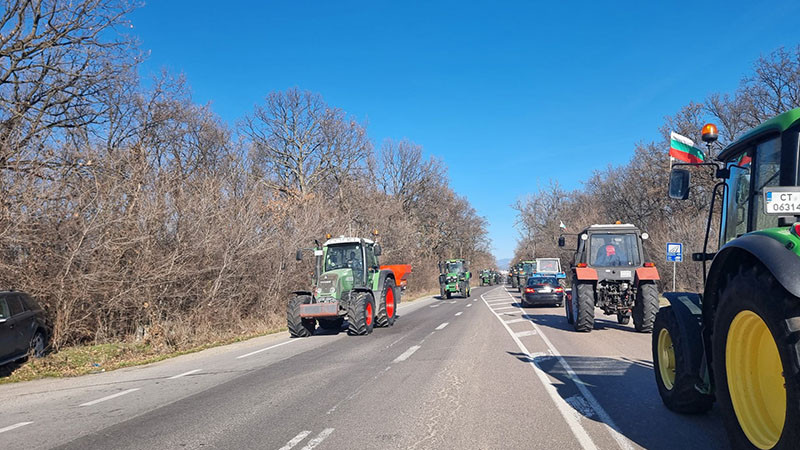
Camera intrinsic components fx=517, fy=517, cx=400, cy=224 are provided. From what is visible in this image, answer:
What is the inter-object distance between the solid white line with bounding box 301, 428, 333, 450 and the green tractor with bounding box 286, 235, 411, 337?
8.18m

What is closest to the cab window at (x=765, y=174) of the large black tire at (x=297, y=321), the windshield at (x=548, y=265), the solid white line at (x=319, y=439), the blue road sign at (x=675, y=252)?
the solid white line at (x=319, y=439)

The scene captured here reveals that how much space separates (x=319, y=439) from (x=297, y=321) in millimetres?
8893

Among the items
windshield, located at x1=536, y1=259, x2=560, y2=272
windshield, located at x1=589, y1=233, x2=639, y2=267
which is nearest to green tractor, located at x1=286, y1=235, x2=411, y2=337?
windshield, located at x1=589, y1=233, x2=639, y2=267

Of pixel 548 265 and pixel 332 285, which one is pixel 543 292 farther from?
pixel 332 285

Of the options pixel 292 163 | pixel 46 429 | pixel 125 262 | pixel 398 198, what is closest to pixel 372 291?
pixel 125 262

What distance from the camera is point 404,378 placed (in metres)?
7.84

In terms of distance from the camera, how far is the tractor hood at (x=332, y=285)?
14.1m

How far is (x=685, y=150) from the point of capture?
18.0ft

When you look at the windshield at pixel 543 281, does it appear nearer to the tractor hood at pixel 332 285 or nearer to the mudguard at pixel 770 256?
the tractor hood at pixel 332 285

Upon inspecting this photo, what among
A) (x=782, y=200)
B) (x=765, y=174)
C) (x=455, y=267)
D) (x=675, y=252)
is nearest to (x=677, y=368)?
(x=765, y=174)

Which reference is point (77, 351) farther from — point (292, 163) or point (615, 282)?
point (292, 163)

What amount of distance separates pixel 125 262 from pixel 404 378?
9.26 metres

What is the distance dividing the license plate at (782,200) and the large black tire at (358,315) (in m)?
11.0

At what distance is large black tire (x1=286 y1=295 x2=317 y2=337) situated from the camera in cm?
1364
